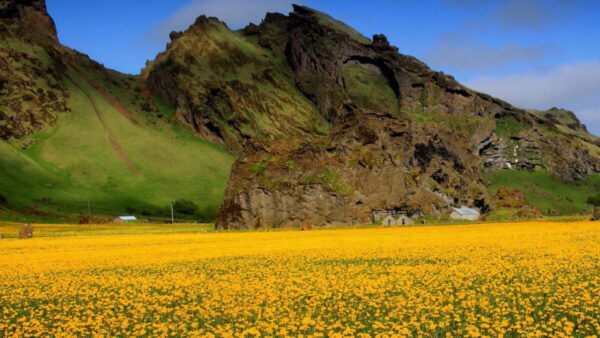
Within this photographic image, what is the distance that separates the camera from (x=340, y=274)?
2842 cm

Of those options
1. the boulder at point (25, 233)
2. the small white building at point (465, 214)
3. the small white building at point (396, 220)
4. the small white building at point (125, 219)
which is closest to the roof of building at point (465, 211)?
the small white building at point (465, 214)

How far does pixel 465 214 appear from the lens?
452 feet

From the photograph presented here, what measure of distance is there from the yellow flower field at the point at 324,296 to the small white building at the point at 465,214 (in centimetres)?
9891

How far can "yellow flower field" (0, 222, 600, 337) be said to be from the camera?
1770cm

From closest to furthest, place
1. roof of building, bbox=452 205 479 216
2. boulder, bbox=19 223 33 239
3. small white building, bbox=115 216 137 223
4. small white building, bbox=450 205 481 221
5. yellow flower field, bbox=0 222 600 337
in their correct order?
1. yellow flower field, bbox=0 222 600 337
2. boulder, bbox=19 223 33 239
3. small white building, bbox=450 205 481 221
4. roof of building, bbox=452 205 479 216
5. small white building, bbox=115 216 137 223

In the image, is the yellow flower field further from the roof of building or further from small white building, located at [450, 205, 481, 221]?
the roof of building

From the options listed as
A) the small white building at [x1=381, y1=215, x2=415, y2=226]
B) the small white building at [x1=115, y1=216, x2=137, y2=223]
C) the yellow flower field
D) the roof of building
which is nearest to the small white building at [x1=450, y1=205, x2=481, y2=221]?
the roof of building

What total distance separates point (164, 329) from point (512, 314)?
41.4 ft

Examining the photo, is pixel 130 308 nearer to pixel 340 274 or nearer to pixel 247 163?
pixel 340 274

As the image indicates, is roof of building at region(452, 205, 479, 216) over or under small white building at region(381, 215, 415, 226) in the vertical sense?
over

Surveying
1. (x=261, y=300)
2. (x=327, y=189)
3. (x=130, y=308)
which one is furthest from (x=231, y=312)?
(x=327, y=189)

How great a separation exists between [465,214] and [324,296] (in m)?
124

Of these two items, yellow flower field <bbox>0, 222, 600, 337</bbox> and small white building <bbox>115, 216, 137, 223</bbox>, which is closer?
yellow flower field <bbox>0, 222, 600, 337</bbox>

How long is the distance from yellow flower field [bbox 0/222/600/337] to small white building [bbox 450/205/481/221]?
98905 millimetres
